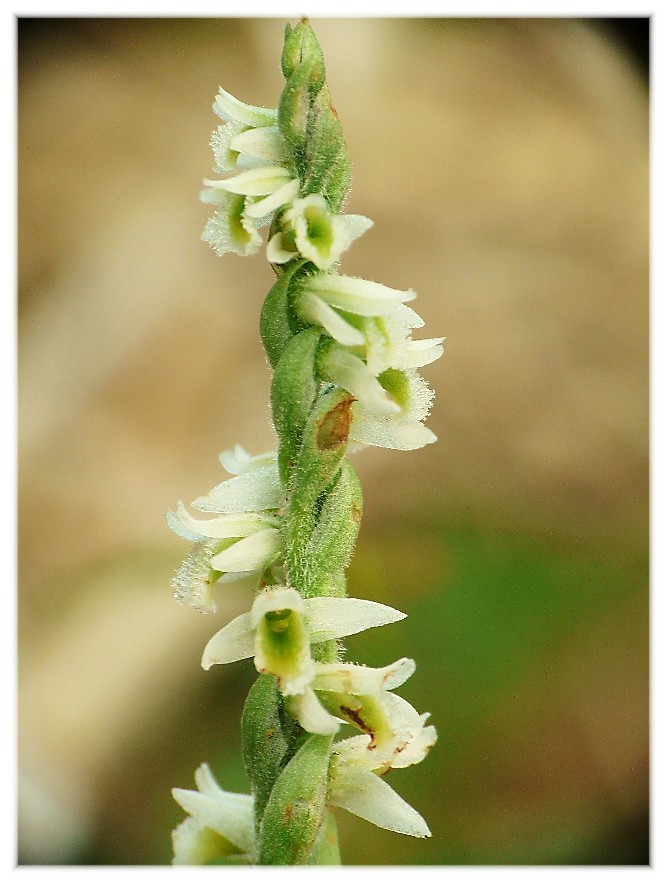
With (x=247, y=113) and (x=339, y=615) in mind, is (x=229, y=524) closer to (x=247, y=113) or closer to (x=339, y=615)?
(x=339, y=615)

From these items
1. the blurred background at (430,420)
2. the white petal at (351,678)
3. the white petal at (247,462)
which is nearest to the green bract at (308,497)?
the white petal at (351,678)

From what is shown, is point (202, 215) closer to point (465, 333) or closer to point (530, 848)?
point (465, 333)

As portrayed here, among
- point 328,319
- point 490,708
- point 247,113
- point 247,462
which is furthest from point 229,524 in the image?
point 490,708

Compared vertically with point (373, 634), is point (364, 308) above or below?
above

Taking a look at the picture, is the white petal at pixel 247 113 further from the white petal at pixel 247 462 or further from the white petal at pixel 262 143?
the white petal at pixel 247 462

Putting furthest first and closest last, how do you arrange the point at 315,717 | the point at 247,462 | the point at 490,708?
the point at 490,708
the point at 247,462
the point at 315,717

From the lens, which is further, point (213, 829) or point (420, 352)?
point (213, 829)

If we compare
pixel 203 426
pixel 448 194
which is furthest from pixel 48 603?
pixel 448 194
